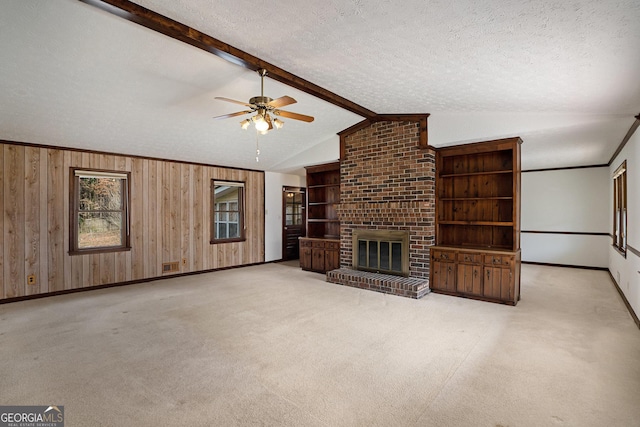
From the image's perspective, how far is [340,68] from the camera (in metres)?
3.55

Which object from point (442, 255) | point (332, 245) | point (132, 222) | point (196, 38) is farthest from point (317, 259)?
point (196, 38)

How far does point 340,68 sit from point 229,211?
4893 millimetres

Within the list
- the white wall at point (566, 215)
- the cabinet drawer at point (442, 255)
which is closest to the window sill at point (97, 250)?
the cabinet drawer at point (442, 255)

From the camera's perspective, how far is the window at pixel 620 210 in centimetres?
469

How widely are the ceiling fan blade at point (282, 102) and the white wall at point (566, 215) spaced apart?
6.94 m

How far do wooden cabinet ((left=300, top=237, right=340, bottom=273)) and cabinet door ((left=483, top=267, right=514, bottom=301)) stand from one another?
112 inches

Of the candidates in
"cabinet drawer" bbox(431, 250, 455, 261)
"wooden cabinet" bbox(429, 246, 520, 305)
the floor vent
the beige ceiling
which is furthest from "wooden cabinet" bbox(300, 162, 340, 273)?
the floor vent

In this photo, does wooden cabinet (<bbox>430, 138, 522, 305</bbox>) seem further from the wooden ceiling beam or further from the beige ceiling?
the wooden ceiling beam

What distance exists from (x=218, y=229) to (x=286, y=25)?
5.52 m

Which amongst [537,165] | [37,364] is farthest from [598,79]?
[37,364]

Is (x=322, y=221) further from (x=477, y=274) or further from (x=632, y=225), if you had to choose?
(x=632, y=225)

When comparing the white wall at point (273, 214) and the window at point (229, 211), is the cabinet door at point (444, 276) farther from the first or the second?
the window at point (229, 211)

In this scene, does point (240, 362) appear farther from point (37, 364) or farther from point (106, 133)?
point (106, 133)

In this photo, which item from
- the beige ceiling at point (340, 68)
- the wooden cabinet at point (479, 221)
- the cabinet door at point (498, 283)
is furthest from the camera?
the wooden cabinet at point (479, 221)
